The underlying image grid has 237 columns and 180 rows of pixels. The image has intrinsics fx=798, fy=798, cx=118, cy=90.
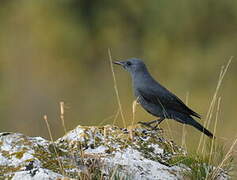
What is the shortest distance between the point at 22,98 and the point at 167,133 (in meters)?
12.7

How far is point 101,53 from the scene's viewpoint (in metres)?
23.6

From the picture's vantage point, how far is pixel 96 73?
2150 centimetres

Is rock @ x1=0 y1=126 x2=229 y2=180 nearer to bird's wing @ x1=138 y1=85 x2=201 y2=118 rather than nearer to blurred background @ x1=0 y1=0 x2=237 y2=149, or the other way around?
bird's wing @ x1=138 y1=85 x2=201 y2=118

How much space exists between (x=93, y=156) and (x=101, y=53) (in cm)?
1827

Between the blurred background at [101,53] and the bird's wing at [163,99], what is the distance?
767 centimetres

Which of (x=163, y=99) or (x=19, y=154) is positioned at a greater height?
(x=19, y=154)

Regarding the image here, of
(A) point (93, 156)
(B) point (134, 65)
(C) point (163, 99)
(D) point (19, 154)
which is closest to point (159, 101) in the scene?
(C) point (163, 99)

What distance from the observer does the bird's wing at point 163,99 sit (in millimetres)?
8180

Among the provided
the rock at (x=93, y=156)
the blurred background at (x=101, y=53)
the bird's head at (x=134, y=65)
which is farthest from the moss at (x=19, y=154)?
the blurred background at (x=101, y=53)

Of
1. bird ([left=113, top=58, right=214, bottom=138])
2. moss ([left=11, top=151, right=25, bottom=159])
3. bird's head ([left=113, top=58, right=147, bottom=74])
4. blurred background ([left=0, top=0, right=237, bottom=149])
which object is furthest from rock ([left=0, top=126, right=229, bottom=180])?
blurred background ([left=0, top=0, right=237, bottom=149])

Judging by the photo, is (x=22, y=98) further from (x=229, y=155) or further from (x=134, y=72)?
(x=229, y=155)

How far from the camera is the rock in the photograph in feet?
16.9

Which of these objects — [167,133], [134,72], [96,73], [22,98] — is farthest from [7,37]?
[167,133]

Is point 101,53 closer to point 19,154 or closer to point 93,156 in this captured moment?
point 93,156
